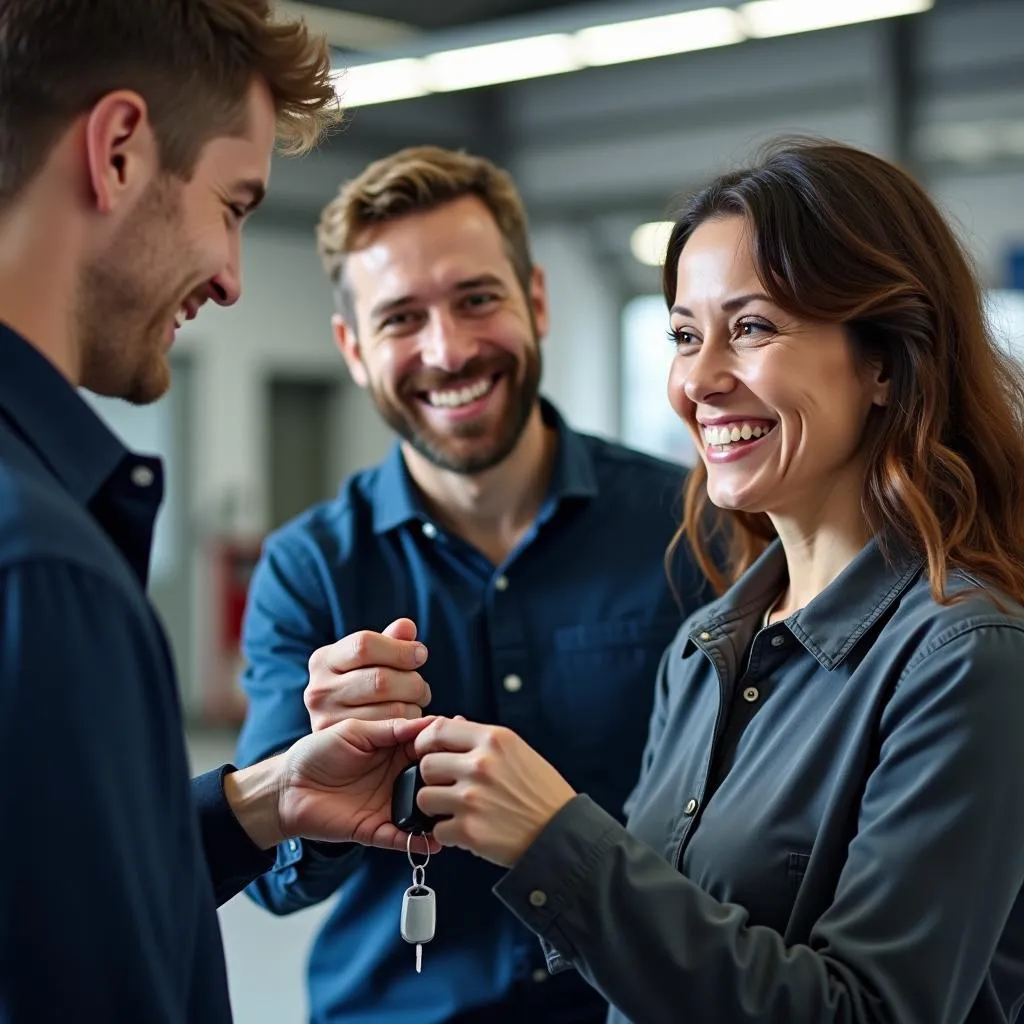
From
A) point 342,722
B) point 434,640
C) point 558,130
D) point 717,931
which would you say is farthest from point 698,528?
point 558,130

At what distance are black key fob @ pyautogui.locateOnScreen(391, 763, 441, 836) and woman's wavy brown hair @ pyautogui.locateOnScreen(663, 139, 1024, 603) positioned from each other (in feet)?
1.99

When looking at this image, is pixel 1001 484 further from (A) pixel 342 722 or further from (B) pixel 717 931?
(A) pixel 342 722

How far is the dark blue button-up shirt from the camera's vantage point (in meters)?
2.07

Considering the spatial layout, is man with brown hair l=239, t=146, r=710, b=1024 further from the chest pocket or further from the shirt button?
the shirt button

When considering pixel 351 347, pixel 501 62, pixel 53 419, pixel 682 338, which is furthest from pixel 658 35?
pixel 53 419

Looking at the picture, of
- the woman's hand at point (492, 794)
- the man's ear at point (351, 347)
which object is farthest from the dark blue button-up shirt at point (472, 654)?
the woman's hand at point (492, 794)

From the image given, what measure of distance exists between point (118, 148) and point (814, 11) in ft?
14.4

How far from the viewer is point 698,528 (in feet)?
7.02

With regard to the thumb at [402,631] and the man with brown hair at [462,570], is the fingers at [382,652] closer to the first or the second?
the thumb at [402,631]

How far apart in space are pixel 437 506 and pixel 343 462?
762 centimetres

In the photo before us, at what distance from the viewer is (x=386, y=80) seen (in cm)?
568

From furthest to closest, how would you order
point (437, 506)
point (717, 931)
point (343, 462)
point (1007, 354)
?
point (343, 462) → point (437, 506) → point (1007, 354) → point (717, 931)

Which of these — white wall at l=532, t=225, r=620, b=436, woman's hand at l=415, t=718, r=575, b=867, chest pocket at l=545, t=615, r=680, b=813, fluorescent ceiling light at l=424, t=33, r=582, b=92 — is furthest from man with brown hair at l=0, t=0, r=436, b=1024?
white wall at l=532, t=225, r=620, b=436

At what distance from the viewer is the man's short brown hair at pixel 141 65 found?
114 cm
